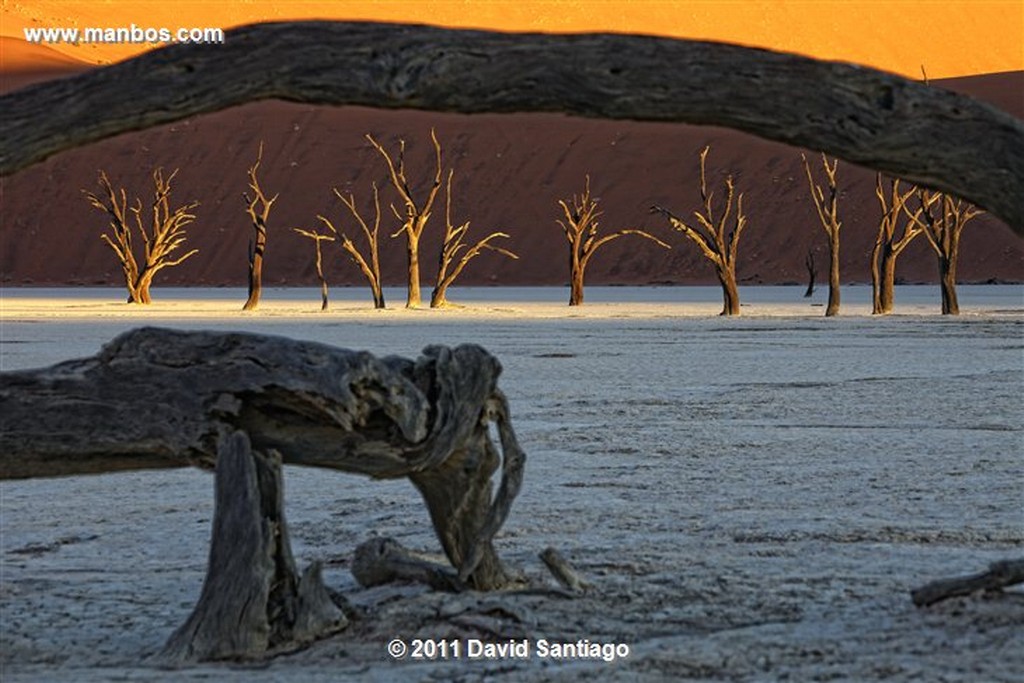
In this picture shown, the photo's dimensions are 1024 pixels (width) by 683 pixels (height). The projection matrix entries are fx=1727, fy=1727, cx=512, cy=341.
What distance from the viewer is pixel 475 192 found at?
88062mm

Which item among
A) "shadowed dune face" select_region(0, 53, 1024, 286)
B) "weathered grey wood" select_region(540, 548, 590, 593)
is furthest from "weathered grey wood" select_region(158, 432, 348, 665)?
"shadowed dune face" select_region(0, 53, 1024, 286)

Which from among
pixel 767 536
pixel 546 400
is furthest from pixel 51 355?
pixel 767 536

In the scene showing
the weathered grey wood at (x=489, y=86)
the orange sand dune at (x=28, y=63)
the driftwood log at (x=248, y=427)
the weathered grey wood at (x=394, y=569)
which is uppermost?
the orange sand dune at (x=28, y=63)

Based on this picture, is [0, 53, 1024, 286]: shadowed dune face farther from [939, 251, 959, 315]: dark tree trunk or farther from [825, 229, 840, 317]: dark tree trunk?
[825, 229, 840, 317]: dark tree trunk

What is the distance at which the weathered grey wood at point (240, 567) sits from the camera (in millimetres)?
5734

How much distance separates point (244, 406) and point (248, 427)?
0.25 ft

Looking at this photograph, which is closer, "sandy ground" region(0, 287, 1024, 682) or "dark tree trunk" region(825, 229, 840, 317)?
"sandy ground" region(0, 287, 1024, 682)

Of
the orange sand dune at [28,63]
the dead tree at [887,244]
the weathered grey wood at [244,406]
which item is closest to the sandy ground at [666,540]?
the weathered grey wood at [244,406]

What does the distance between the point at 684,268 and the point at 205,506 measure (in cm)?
6939

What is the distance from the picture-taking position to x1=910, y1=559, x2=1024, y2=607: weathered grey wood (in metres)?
6.00

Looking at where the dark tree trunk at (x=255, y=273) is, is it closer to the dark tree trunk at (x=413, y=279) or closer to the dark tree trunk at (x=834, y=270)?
the dark tree trunk at (x=413, y=279)

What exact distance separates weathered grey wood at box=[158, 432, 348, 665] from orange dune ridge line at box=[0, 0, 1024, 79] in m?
113

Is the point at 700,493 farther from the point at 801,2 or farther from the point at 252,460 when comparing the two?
the point at 801,2

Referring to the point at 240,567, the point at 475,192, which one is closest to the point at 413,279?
the point at 240,567
